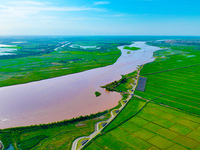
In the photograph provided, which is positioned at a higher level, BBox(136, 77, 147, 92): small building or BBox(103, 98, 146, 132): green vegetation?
BBox(136, 77, 147, 92): small building

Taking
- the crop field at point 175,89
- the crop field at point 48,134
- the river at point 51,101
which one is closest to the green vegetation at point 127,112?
the crop field at point 48,134

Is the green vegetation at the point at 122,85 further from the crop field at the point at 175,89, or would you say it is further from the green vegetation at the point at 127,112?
the green vegetation at the point at 127,112

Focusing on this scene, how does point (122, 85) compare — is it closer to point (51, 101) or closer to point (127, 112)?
point (127, 112)

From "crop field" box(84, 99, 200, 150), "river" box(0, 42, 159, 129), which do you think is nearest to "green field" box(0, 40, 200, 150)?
"crop field" box(84, 99, 200, 150)

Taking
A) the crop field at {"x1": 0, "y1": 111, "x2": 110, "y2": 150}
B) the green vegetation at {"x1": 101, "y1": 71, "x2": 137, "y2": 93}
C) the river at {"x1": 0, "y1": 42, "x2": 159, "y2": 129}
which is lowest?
the crop field at {"x1": 0, "y1": 111, "x2": 110, "y2": 150}

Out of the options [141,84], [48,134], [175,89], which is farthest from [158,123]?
[141,84]

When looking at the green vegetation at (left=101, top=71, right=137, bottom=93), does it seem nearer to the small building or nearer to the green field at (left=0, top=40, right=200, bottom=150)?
the small building
